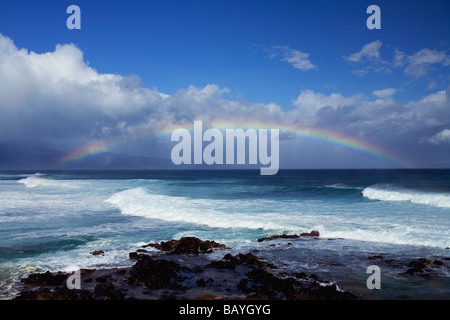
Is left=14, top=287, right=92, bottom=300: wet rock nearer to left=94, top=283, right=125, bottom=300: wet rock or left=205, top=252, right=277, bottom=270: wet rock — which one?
left=94, top=283, right=125, bottom=300: wet rock

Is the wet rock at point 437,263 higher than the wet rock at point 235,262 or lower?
higher

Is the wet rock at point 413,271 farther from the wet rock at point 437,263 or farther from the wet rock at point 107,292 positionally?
the wet rock at point 107,292

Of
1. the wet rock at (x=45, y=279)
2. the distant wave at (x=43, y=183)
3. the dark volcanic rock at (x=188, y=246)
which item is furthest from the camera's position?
the distant wave at (x=43, y=183)

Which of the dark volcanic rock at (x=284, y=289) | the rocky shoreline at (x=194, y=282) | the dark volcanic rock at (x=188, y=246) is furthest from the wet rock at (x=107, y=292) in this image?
the dark volcanic rock at (x=188, y=246)

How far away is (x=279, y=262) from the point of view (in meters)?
11.0

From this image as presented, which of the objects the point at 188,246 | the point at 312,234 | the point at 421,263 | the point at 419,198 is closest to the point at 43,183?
the point at 188,246

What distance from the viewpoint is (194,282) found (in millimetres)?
8961

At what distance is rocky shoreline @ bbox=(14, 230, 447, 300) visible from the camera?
7855 millimetres

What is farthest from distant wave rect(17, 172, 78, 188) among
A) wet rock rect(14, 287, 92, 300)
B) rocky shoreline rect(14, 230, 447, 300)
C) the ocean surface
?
wet rock rect(14, 287, 92, 300)

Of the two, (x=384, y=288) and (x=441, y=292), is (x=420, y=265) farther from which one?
(x=384, y=288)

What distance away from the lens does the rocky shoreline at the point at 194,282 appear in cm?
786

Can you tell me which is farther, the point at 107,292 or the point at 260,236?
the point at 260,236

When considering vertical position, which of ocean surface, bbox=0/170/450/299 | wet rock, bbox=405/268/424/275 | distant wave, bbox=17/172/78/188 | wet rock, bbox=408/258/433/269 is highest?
wet rock, bbox=408/258/433/269

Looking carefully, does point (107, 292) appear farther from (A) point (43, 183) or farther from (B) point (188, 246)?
(A) point (43, 183)
